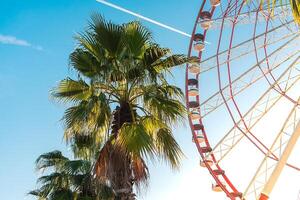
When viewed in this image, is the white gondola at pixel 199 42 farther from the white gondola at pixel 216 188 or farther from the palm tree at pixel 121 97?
the palm tree at pixel 121 97

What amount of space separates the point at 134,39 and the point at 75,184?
14.1 ft

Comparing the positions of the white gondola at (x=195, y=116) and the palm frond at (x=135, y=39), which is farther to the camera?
the white gondola at (x=195, y=116)

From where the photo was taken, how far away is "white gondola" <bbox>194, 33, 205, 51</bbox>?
21.9 meters

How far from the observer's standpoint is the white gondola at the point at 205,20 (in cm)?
2167

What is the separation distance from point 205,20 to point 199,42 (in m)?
0.96

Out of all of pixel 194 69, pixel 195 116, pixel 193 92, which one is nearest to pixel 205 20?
pixel 194 69

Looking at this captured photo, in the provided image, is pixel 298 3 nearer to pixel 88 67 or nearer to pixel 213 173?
pixel 88 67

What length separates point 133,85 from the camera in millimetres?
11164

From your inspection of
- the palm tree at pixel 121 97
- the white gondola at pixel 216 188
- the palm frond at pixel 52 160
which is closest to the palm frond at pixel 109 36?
the palm tree at pixel 121 97

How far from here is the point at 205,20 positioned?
21.8 m

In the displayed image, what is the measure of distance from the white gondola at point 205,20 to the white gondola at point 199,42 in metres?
0.61

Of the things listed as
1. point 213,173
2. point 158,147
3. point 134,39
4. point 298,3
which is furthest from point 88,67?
point 213,173

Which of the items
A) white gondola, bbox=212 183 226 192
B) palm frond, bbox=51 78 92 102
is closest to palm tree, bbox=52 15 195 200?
palm frond, bbox=51 78 92 102

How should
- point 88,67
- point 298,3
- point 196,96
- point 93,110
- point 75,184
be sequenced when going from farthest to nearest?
point 196,96 → point 75,184 → point 88,67 → point 93,110 → point 298,3
